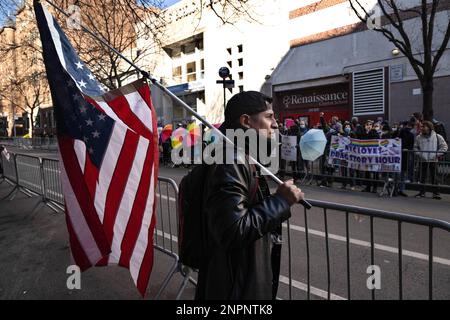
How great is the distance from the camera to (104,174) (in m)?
3.03

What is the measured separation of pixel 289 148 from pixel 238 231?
10352 millimetres

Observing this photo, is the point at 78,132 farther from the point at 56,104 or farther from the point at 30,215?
the point at 30,215

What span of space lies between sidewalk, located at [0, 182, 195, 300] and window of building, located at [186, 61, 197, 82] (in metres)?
26.3

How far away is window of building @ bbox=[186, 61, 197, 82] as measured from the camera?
106ft

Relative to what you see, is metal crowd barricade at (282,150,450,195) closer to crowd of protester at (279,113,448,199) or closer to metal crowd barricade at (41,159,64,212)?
crowd of protester at (279,113,448,199)

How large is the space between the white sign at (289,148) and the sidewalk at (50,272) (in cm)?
701

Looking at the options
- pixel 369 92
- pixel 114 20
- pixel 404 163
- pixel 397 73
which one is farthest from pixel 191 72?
pixel 404 163

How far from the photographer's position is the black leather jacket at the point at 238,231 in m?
1.88

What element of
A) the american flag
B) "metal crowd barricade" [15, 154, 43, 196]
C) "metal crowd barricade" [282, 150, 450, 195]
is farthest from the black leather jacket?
"metal crowd barricade" [282, 150, 450, 195]
